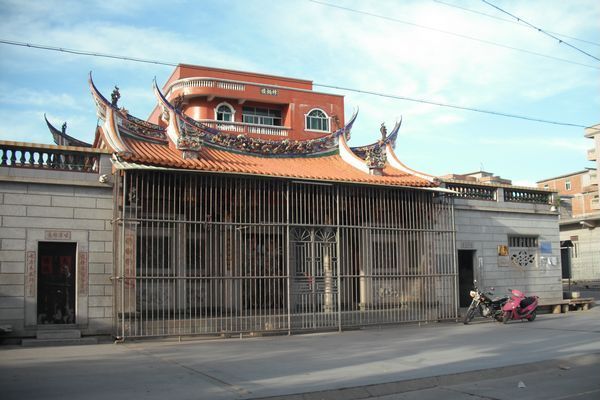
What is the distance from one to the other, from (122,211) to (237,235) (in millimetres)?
3344

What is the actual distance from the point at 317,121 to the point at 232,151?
670 cm

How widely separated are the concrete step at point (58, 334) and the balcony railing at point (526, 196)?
45.2 feet

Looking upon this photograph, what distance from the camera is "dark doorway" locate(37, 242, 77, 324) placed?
40.3ft

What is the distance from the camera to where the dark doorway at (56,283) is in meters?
12.3

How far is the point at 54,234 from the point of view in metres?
12.3

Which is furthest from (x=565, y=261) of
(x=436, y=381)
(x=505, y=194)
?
(x=436, y=381)

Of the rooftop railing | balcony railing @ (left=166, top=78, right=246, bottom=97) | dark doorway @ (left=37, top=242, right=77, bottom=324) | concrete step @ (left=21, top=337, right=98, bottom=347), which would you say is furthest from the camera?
balcony railing @ (left=166, top=78, right=246, bottom=97)

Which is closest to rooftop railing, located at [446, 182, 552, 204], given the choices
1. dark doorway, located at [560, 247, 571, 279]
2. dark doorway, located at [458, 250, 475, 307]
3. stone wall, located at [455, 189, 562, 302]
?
stone wall, located at [455, 189, 562, 302]

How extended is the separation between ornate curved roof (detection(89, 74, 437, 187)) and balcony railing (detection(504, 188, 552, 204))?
12.1ft

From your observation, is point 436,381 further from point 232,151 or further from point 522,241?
point 522,241

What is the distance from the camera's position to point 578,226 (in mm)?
34656

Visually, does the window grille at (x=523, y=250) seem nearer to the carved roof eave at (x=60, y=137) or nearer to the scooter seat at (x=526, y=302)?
the scooter seat at (x=526, y=302)

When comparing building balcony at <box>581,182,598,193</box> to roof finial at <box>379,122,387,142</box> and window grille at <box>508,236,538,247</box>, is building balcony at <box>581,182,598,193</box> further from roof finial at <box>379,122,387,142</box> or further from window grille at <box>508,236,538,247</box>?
roof finial at <box>379,122,387,142</box>

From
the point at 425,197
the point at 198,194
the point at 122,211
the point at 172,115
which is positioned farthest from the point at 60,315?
the point at 425,197
